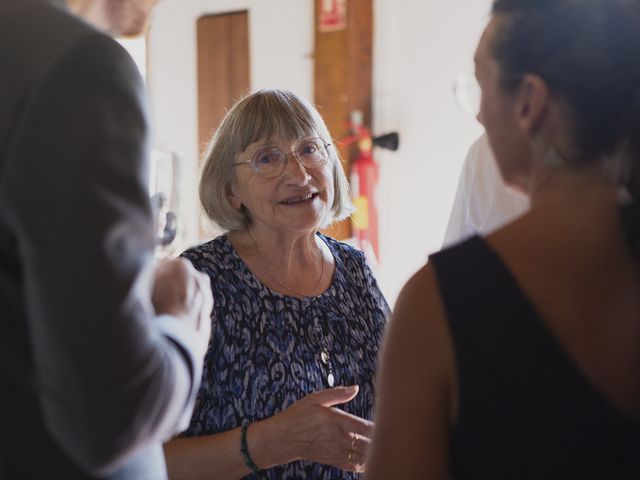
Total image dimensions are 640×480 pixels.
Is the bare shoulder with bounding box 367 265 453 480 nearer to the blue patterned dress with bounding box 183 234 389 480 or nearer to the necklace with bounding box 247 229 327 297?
the blue patterned dress with bounding box 183 234 389 480

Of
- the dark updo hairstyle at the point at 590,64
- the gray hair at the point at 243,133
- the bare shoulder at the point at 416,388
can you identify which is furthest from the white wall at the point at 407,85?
the bare shoulder at the point at 416,388

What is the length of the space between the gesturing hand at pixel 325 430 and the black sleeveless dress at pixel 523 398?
78cm

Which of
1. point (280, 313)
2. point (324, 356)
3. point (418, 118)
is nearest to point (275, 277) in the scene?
point (280, 313)

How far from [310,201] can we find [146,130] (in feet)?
3.78

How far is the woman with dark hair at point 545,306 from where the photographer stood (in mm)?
943

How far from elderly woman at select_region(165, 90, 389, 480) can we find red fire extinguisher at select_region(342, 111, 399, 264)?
282 centimetres

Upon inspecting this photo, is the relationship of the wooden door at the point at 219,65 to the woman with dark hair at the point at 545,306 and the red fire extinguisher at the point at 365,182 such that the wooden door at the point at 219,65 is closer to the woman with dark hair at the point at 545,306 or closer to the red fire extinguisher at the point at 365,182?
the red fire extinguisher at the point at 365,182

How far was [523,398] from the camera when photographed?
0.95 metres

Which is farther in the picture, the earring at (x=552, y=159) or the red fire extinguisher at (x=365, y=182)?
the red fire extinguisher at (x=365, y=182)

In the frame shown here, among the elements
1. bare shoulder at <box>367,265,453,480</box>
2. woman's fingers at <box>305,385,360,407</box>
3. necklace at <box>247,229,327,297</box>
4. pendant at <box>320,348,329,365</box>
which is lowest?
woman's fingers at <box>305,385,360,407</box>

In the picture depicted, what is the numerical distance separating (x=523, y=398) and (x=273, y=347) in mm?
966

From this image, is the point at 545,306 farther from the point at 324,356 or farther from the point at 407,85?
the point at 407,85

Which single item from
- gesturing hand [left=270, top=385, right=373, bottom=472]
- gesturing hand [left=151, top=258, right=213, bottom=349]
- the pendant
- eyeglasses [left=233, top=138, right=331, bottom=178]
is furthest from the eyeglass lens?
gesturing hand [left=151, top=258, right=213, bottom=349]

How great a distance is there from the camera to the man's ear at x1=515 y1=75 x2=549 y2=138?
0.98 m
